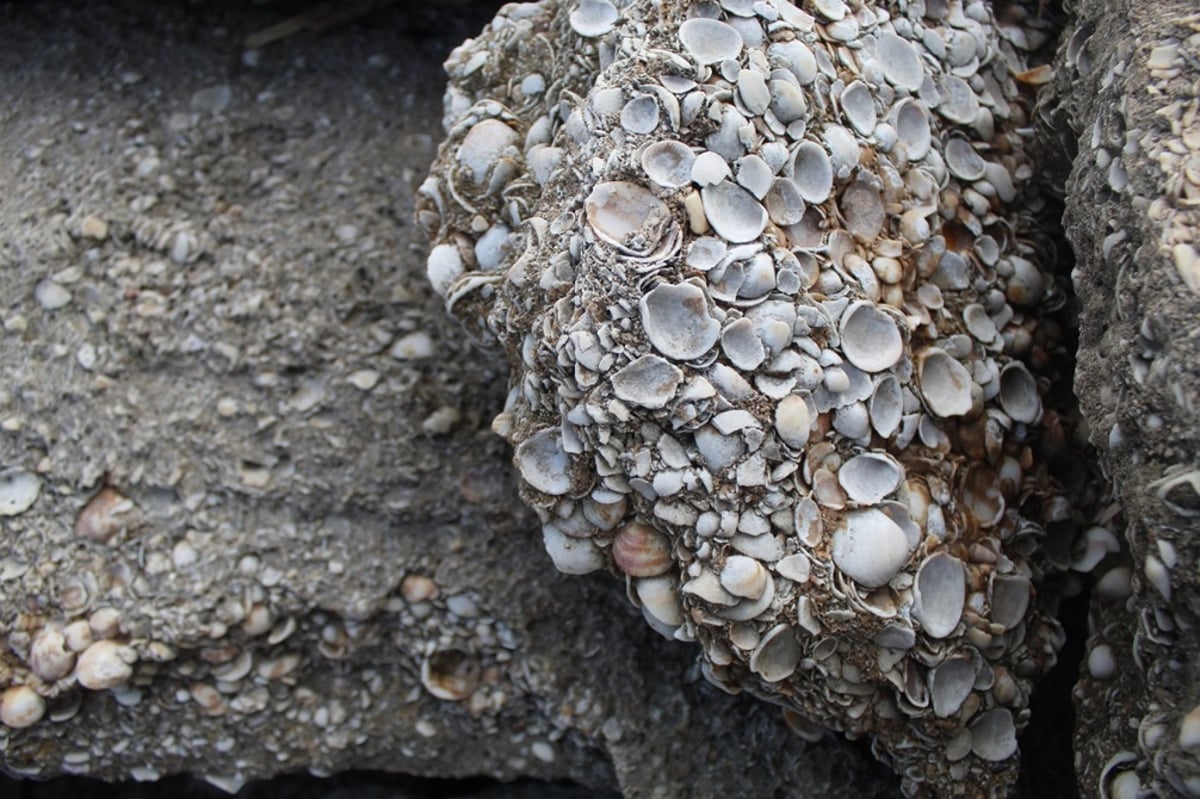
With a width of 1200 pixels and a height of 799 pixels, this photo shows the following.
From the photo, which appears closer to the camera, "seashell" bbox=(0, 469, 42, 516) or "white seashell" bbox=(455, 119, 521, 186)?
"white seashell" bbox=(455, 119, 521, 186)

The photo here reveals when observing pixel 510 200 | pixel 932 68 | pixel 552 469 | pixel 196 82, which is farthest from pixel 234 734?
pixel 932 68

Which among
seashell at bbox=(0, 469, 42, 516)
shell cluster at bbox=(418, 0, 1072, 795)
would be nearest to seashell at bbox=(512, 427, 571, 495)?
shell cluster at bbox=(418, 0, 1072, 795)

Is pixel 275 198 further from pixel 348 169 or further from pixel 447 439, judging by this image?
pixel 447 439

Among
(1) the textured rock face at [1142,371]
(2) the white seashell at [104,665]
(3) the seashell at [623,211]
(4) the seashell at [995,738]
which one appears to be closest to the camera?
(1) the textured rock face at [1142,371]

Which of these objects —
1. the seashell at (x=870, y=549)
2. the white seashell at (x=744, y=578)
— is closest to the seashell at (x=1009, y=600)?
the seashell at (x=870, y=549)

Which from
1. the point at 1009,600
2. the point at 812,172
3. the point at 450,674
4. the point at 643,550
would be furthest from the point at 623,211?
the point at 450,674

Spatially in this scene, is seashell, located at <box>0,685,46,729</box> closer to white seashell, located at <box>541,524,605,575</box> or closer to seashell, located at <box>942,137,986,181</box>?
white seashell, located at <box>541,524,605,575</box>

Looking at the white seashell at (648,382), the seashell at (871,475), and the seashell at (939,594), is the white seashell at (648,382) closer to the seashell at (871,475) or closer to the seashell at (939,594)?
the seashell at (871,475)
